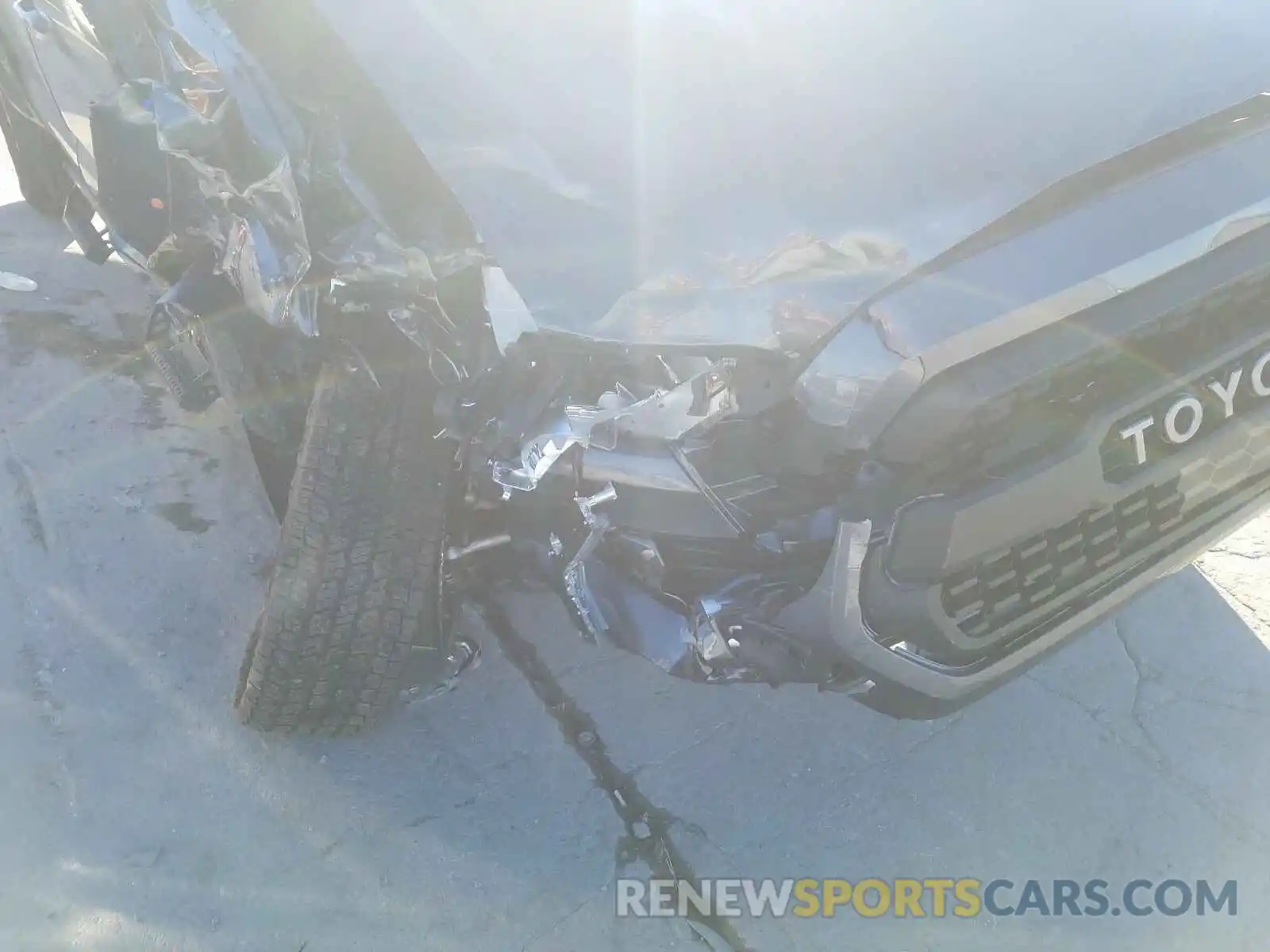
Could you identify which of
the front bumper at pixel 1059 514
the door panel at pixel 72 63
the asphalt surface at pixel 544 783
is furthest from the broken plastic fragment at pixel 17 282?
the front bumper at pixel 1059 514

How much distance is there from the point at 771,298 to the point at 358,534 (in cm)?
Answer: 98

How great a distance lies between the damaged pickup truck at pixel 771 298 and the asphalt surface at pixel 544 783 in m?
0.53

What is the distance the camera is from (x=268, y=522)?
2.85 m

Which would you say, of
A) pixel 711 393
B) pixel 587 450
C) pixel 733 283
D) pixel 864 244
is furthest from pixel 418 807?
pixel 864 244

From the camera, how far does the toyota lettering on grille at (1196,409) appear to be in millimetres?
1636

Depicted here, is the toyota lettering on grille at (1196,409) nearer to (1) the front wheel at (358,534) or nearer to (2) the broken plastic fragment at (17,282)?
(1) the front wheel at (358,534)

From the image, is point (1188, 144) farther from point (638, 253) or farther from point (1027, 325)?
point (638, 253)

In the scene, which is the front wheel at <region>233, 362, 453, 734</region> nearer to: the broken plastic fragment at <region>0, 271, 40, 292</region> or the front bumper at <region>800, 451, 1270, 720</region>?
the front bumper at <region>800, 451, 1270, 720</region>

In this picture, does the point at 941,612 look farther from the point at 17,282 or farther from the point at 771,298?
the point at 17,282

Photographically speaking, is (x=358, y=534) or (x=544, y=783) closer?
(x=358, y=534)

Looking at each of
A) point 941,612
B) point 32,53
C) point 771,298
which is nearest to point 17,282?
point 32,53

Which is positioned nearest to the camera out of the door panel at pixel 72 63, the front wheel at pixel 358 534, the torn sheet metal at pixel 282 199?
the torn sheet metal at pixel 282 199

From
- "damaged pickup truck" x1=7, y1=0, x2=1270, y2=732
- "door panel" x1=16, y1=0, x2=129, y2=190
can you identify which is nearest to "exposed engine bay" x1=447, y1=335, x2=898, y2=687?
"damaged pickup truck" x1=7, y1=0, x2=1270, y2=732

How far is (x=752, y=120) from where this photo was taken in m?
1.71
